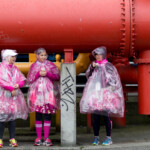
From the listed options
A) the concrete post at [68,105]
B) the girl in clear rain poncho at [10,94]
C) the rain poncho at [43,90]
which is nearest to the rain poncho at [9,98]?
the girl in clear rain poncho at [10,94]

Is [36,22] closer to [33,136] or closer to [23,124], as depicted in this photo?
[33,136]

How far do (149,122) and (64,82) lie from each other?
298cm

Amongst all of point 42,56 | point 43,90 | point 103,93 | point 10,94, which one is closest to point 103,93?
point 103,93

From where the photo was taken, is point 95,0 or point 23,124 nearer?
point 95,0

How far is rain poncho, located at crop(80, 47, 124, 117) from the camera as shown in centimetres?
534

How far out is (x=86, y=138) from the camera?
20.3 feet

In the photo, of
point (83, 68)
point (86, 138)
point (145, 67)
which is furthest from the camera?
point (83, 68)

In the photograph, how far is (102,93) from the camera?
5.38 metres

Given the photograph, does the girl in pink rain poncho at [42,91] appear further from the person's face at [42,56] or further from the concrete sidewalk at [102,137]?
the concrete sidewalk at [102,137]

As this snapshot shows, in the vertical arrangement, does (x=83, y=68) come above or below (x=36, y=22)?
below

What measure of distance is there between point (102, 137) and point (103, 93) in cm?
122

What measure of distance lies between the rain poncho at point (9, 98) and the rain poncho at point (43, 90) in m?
0.19

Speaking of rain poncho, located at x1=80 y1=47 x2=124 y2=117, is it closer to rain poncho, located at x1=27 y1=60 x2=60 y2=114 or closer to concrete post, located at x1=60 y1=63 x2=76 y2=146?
concrete post, located at x1=60 y1=63 x2=76 y2=146

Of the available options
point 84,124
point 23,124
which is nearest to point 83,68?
point 84,124
